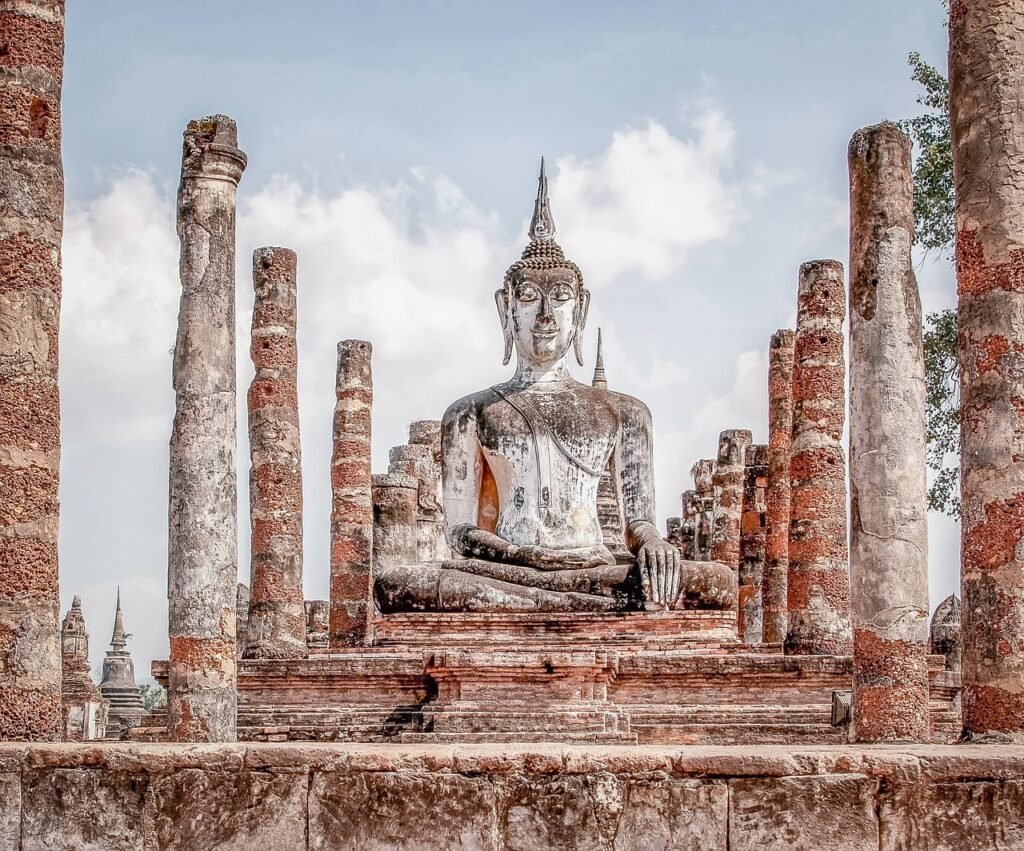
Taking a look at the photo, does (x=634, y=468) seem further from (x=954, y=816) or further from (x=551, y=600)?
(x=954, y=816)

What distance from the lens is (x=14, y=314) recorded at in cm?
898

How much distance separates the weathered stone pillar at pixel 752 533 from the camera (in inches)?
857

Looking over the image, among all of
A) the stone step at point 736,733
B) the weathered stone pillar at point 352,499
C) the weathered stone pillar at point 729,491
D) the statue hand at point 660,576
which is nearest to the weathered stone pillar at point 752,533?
the weathered stone pillar at point 729,491

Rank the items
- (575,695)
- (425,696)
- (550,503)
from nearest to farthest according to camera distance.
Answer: (575,695) < (425,696) < (550,503)

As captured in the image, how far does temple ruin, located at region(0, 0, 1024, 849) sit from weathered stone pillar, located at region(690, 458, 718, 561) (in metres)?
8.71

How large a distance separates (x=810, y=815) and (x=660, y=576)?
7019mm

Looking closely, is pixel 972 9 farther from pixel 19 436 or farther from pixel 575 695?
pixel 19 436

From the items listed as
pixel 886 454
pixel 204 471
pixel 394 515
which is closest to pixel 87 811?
pixel 204 471

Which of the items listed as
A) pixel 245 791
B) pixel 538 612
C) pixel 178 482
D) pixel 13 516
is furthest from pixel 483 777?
pixel 538 612

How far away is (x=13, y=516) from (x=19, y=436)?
0.42m

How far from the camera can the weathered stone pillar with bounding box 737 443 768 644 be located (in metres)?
21.8

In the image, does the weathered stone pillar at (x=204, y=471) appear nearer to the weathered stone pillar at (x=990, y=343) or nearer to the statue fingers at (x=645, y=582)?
the statue fingers at (x=645, y=582)

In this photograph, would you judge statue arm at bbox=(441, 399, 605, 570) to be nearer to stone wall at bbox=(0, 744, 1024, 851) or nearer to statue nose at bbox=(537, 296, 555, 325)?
statue nose at bbox=(537, 296, 555, 325)

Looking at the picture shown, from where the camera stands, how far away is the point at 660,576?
1268 cm
